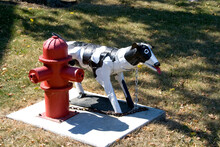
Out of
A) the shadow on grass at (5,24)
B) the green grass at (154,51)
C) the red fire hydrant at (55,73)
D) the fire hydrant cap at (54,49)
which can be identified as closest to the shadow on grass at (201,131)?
Answer: the green grass at (154,51)

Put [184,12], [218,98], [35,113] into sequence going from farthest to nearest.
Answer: [184,12] < [218,98] < [35,113]

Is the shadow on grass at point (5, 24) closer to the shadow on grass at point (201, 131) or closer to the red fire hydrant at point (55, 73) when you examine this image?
the red fire hydrant at point (55, 73)

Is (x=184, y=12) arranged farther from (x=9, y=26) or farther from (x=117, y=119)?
(x=117, y=119)

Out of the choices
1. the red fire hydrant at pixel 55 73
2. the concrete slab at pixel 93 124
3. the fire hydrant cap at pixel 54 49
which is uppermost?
the fire hydrant cap at pixel 54 49

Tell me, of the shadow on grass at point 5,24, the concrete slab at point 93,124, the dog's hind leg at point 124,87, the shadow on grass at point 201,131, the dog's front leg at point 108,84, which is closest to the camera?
the concrete slab at point 93,124

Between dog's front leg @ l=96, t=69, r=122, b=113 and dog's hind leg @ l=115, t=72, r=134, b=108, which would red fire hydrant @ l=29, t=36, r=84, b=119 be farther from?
dog's hind leg @ l=115, t=72, r=134, b=108

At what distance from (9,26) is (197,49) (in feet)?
18.2

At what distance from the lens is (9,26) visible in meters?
9.60

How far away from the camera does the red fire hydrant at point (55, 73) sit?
447 cm

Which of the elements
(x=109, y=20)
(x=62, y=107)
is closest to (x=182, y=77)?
(x=62, y=107)

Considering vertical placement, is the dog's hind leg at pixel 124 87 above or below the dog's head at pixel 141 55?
below

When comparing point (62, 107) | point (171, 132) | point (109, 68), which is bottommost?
point (171, 132)

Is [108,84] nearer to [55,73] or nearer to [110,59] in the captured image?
[110,59]

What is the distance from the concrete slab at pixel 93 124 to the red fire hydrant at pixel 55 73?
1.01 feet
